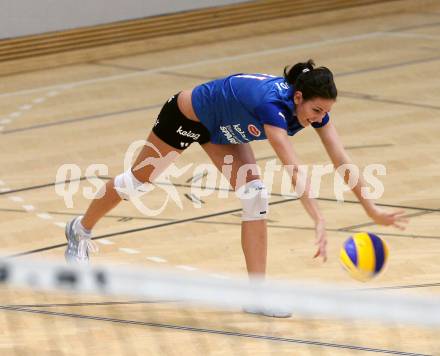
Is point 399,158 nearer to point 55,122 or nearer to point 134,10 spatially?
point 55,122

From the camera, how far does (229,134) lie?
6586 mm

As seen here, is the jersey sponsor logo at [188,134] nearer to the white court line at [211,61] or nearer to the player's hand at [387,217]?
the player's hand at [387,217]

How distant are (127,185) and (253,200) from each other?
0.90 m

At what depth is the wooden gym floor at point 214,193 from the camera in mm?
6422

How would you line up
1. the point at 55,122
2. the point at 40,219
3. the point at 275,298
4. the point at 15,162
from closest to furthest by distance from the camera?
the point at 275,298, the point at 40,219, the point at 15,162, the point at 55,122

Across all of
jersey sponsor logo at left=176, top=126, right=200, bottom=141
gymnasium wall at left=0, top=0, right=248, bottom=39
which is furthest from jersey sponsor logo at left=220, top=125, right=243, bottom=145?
→ gymnasium wall at left=0, top=0, right=248, bottom=39

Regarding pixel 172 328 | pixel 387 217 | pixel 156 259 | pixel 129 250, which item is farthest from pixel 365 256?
pixel 129 250

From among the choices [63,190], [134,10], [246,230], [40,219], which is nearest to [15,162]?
[63,190]

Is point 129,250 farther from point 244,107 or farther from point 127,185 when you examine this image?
point 244,107

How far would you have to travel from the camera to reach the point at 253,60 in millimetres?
14547

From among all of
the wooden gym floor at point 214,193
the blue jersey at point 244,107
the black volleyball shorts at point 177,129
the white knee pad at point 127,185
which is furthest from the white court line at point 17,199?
the blue jersey at point 244,107

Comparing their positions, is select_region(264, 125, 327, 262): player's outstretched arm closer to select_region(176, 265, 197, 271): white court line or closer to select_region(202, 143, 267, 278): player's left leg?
select_region(202, 143, 267, 278): player's left leg

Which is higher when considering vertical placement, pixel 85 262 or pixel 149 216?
pixel 149 216

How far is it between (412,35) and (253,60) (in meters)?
2.47
